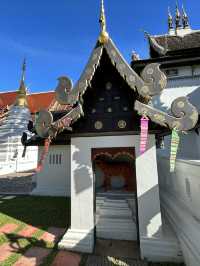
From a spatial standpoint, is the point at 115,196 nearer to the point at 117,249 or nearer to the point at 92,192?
the point at 92,192

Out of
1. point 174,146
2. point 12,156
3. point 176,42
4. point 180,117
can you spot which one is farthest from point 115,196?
point 12,156

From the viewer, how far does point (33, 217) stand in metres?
5.89

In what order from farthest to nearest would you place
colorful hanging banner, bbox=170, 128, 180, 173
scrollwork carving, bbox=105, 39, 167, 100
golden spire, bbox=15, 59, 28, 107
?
1. golden spire, bbox=15, 59, 28, 107
2. scrollwork carving, bbox=105, 39, 167, 100
3. colorful hanging banner, bbox=170, 128, 180, 173

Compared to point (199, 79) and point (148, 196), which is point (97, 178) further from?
point (199, 79)

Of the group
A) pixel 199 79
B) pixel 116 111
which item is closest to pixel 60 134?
pixel 116 111

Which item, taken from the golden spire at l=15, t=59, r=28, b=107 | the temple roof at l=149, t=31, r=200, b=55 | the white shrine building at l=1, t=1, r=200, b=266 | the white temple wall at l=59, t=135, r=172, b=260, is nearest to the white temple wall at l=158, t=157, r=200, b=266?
the white shrine building at l=1, t=1, r=200, b=266

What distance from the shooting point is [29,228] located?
509 centimetres

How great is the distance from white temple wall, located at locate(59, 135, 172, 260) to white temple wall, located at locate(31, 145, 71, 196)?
4929 millimetres

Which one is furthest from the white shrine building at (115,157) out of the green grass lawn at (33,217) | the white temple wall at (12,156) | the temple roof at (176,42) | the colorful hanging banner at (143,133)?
the white temple wall at (12,156)

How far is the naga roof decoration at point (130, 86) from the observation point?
3658 millimetres

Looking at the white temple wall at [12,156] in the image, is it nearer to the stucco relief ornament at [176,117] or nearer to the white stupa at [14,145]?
the white stupa at [14,145]

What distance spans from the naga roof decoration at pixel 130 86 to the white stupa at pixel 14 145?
15.3 meters

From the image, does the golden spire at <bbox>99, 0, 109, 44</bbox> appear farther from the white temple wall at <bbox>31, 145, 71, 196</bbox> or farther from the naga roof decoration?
the white temple wall at <bbox>31, 145, 71, 196</bbox>

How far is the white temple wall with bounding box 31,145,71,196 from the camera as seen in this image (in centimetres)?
911
